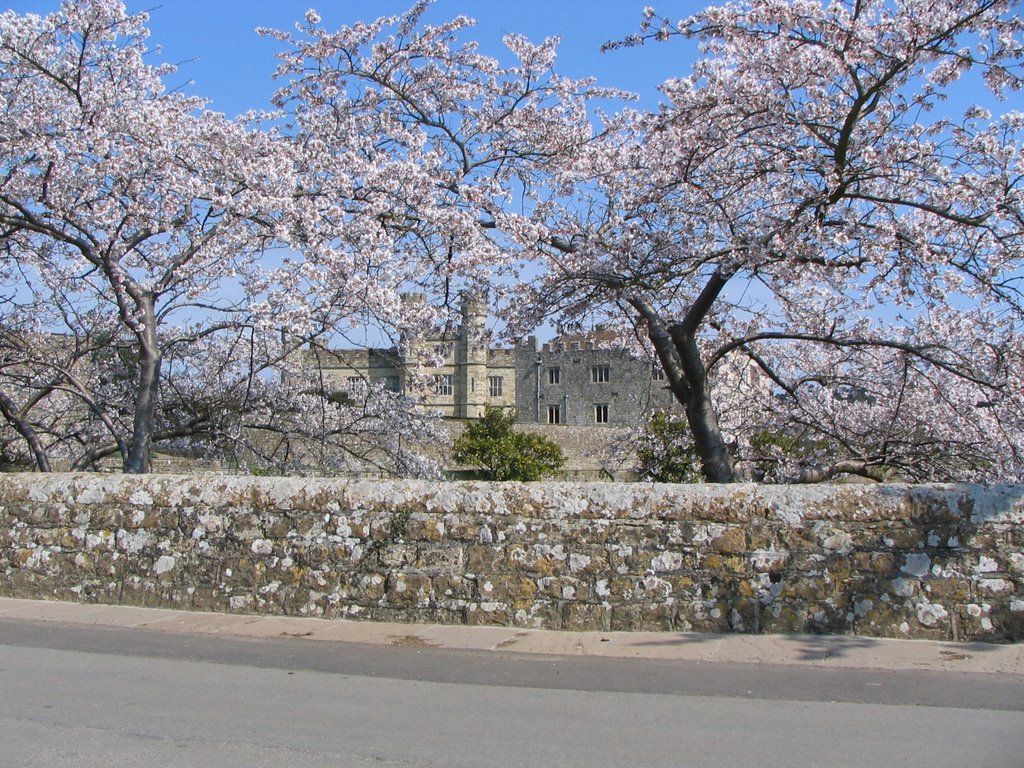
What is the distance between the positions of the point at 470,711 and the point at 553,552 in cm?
190

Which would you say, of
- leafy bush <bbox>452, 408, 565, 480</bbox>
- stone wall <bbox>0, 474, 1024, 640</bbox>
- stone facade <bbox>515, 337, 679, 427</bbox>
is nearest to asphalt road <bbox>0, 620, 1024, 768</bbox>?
stone wall <bbox>0, 474, 1024, 640</bbox>

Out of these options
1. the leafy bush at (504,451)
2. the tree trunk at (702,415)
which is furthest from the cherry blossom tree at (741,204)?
the leafy bush at (504,451)

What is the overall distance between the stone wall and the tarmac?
0.12 metres

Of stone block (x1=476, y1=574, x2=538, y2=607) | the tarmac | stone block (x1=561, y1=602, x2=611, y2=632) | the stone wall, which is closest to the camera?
the tarmac

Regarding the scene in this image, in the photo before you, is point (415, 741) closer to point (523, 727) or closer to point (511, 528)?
point (523, 727)

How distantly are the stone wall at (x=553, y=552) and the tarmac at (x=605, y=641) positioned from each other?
0.12m

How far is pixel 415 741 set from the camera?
5.18 metres

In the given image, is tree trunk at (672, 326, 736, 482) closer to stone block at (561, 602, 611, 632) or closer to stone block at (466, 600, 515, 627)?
stone block at (561, 602, 611, 632)

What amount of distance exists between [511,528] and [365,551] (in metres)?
1.26

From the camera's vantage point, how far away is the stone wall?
6828mm

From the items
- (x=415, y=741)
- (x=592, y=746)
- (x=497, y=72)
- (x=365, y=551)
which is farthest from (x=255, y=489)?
(x=497, y=72)

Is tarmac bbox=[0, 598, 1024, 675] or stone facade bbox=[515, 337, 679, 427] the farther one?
stone facade bbox=[515, 337, 679, 427]

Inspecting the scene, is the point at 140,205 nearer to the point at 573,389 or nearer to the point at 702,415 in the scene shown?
the point at 702,415

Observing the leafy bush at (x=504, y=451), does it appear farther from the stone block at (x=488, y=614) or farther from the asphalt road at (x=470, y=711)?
the asphalt road at (x=470, y=711)
